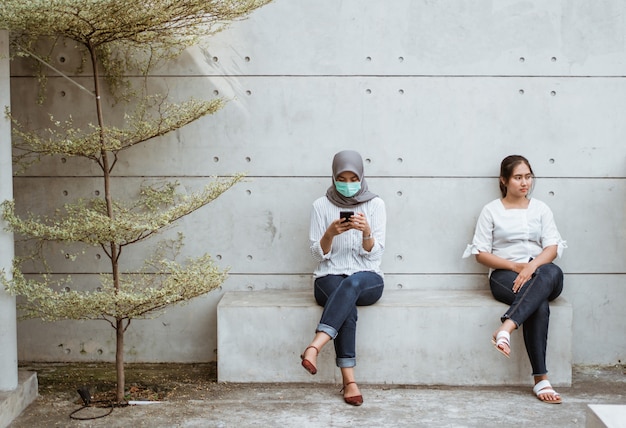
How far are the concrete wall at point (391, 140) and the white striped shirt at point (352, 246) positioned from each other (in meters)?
0.35

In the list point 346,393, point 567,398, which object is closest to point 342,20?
point 346,393

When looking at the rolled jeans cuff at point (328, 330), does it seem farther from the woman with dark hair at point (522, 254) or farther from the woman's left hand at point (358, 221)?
the woman with dark hair at point (522, 254)

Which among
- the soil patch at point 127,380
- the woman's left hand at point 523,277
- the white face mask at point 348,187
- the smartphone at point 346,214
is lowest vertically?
the soil patch at point 127,380

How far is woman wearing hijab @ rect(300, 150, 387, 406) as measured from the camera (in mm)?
4176

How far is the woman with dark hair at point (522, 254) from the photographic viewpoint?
422cm

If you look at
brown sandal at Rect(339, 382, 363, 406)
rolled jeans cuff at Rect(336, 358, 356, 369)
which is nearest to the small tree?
rolled jeans cuff at Rect(336, 358, 356, 369)

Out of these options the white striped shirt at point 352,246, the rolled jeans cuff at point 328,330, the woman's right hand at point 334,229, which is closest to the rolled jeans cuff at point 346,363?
the rolled jeans cuff at point 328,330

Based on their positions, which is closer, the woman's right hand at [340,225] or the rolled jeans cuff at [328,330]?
the rolled jeans cuff at [328,330]

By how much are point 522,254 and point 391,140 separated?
1.01 meters

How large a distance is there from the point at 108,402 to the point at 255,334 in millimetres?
855

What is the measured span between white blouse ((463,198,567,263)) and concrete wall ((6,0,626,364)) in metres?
0.24

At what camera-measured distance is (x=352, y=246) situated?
14.7 feet

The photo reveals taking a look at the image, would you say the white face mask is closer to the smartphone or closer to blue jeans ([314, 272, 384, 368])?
the smartphone

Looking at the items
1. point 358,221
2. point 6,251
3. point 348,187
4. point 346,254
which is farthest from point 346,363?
point 6,251
